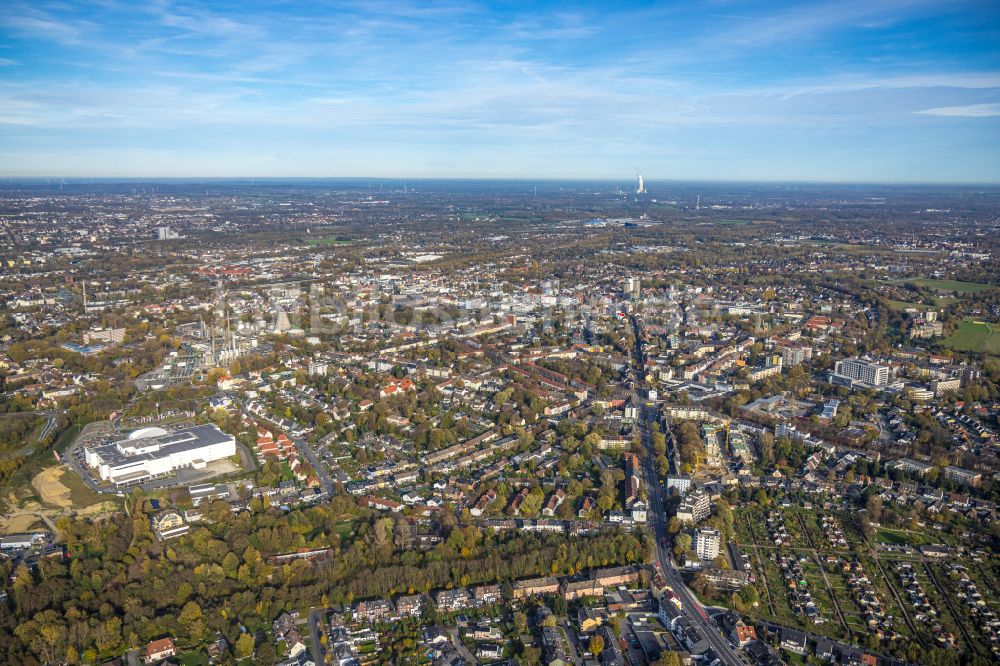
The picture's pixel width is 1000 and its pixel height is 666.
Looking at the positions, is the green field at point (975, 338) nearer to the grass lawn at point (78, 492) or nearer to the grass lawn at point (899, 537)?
the grass lawn at point (899, 537)

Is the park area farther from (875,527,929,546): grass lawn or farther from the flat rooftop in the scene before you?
(875,527,929,546): grass lawn

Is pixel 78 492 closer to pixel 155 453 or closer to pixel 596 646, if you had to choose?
pixel 155 453

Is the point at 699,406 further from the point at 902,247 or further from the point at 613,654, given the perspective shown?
the point at 902,247

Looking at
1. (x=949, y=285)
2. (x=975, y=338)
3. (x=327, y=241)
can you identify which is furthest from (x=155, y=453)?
(x=327, y=241)

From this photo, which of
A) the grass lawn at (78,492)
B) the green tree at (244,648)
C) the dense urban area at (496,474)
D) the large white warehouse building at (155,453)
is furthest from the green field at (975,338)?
the grass lawn at (78,492)

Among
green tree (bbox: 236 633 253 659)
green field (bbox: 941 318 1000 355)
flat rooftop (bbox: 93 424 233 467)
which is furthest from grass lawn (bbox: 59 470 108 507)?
green field (bbox: 941 318 1000 355)

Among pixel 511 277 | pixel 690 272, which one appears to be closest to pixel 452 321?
pixel 511 277
